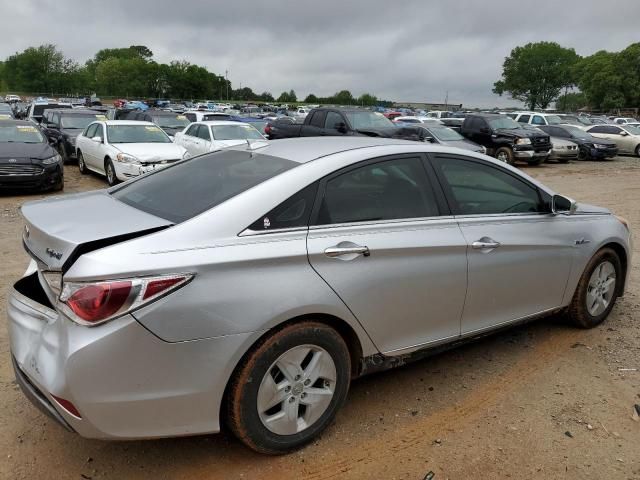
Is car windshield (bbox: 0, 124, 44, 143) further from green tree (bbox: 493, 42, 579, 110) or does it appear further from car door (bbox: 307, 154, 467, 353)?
green tree (bbox: 493, 42, 579, 110)

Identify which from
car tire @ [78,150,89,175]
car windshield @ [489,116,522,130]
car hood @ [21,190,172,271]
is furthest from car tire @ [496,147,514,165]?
car hood @ [21,190,172,271]

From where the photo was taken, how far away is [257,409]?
262cm

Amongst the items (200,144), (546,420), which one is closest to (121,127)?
(200,144)

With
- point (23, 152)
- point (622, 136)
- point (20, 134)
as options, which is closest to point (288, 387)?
point (23, 152)

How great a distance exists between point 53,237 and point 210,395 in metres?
1.04

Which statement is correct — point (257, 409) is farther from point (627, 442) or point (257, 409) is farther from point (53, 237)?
point (627, 442)

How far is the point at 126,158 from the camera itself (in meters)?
11.2

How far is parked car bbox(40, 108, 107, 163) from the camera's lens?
15148mm

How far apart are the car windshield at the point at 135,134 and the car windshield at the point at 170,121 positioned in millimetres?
5934

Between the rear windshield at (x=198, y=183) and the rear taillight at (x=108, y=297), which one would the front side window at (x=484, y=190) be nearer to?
the rear windshield at (x=198, y=183)

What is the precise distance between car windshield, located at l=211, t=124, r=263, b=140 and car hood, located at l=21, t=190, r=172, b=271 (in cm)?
1106

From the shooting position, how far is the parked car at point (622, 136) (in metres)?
24.3

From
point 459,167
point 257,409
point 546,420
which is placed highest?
point 459,167

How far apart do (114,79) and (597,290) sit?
105 m
